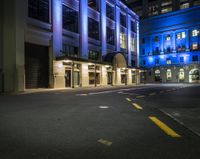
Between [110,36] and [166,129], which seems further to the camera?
[110,36]

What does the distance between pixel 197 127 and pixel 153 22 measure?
237 feet

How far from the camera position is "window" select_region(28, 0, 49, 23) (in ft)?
86.8

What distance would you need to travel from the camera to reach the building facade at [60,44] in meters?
23.8

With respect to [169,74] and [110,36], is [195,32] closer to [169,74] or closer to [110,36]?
[169,74]

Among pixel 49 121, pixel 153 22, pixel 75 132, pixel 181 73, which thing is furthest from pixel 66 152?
pixel 153 22

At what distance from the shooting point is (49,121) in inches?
259

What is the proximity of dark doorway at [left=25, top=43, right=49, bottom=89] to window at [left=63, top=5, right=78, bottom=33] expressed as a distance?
5.61 m

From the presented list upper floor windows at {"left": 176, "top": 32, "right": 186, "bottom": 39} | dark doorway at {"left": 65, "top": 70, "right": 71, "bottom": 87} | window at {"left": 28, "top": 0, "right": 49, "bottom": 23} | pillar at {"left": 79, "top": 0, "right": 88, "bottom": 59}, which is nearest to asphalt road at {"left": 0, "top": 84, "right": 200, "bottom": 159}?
window at {"left": 28, "top": 0, "right": 49, "bottom": 23}

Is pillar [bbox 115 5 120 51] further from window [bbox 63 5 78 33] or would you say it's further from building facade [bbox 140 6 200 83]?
building facade [bbox 140 6 200 83]

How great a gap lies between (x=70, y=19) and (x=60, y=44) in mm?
5020

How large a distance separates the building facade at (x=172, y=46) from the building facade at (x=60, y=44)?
25.0m

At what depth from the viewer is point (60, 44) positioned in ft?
99.3

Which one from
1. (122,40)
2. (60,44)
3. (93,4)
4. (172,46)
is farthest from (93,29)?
(172,46)

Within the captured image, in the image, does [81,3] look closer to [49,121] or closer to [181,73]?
[49,121]
